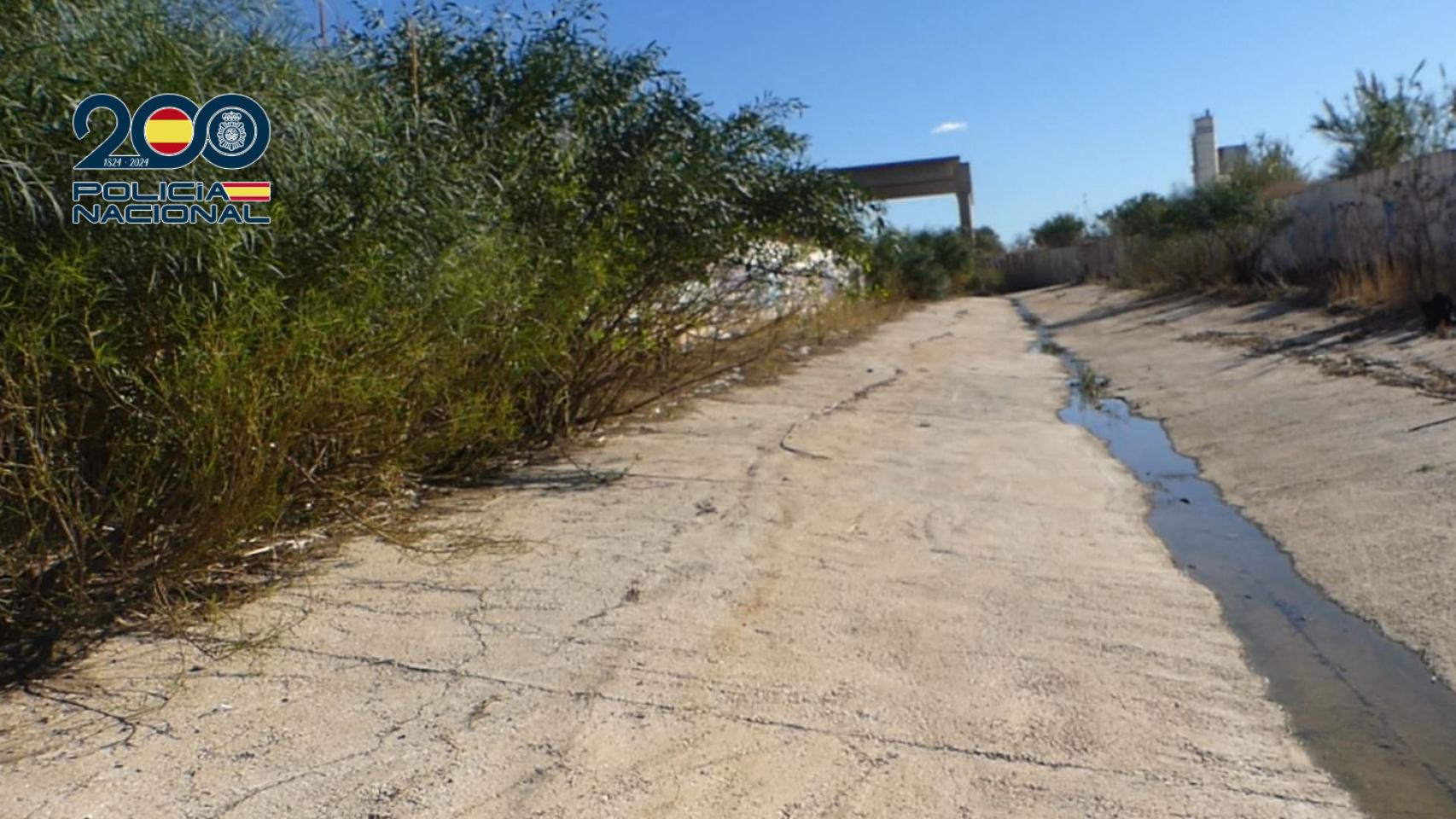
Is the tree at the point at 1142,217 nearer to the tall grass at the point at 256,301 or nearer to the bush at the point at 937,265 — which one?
the bush at the point at 937,265

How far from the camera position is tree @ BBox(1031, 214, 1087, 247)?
73688 millimetres

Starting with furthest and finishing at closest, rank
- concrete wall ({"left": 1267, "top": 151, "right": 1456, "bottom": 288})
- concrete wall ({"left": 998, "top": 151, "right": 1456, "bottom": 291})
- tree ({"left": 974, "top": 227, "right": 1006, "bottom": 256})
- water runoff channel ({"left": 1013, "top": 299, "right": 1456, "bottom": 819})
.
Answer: tree ({"left": 974, "top": 227, "right": 1006, "bottom": 256}) → concrete wall ({"left": 1267, "top": 151, "right": 1456, "bottom": 288}) → concrete wall ({"left": 998, "top": 151, "right": 1456, "bottom": 291}) → water runoff channel ({"left": 1013, "top": 299, "right": 1456, "bottom": 819})

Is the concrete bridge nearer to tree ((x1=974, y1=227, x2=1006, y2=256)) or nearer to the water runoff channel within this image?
tree ((x1=974, y1=227, x2=1006, y2=256))

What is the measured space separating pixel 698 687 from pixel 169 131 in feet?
9.73

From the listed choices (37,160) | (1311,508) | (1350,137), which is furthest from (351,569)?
(1350,137)

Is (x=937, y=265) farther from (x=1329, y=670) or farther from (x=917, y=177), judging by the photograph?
(x=1329, y=670)

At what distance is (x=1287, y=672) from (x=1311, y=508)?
3.14 meters

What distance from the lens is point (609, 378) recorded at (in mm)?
10125

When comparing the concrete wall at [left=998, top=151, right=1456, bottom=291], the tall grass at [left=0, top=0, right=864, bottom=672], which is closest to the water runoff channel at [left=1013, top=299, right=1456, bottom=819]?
the tall grass at [left=0, top=0, right=864, bottom=672]

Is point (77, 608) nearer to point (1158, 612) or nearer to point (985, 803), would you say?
point (985, 803)

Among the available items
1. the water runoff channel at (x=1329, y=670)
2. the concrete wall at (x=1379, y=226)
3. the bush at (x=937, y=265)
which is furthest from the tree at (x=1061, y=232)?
the water runoff channel at (x=1329, y=670)

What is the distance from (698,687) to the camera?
5.00 meters

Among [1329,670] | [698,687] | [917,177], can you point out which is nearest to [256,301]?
[698,687]

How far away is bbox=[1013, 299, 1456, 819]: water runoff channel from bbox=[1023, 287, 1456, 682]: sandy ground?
0.45 feet
